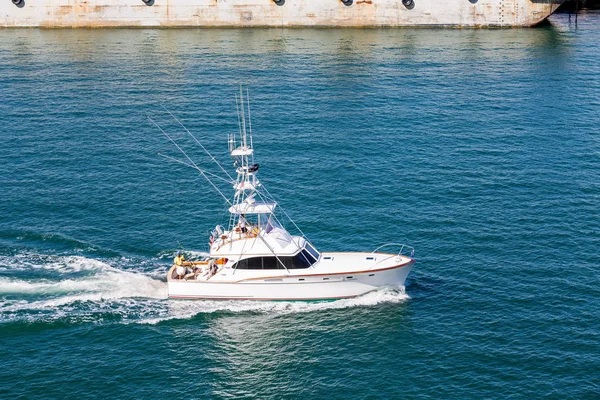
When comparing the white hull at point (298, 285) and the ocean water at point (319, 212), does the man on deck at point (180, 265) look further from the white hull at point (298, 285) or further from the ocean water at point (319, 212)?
the ocean water at point (319, 212)

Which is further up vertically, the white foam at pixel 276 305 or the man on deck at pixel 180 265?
the man on deck at pixel 180 265

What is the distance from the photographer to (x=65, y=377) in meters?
58.2

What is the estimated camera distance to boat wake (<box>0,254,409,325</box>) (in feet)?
213

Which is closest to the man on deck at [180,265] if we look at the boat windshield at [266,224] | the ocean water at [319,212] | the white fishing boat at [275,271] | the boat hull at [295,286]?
the white fishing boat at [275,271]

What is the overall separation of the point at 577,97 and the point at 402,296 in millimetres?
57375

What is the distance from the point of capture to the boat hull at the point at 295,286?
66312 mm

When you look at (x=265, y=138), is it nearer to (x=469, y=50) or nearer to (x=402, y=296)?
(x=402, y=296)

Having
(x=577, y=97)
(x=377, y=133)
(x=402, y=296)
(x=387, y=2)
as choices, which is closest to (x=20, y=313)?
(x=402, y=296)

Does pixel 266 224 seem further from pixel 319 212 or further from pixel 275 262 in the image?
pixel 319 212

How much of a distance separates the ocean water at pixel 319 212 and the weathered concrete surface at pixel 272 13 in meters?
11.4

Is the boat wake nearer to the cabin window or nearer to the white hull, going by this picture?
the white hull

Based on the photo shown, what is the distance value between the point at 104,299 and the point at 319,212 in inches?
888

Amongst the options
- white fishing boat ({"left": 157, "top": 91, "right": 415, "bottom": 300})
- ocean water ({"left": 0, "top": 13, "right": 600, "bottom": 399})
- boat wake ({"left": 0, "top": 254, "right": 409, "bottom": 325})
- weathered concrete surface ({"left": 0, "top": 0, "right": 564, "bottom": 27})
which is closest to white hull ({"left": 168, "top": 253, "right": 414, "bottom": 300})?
white fishing boat ({"left": 157, "top": 91, "right": 415, "bottom": 300})

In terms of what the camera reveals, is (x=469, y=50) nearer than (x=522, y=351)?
No
